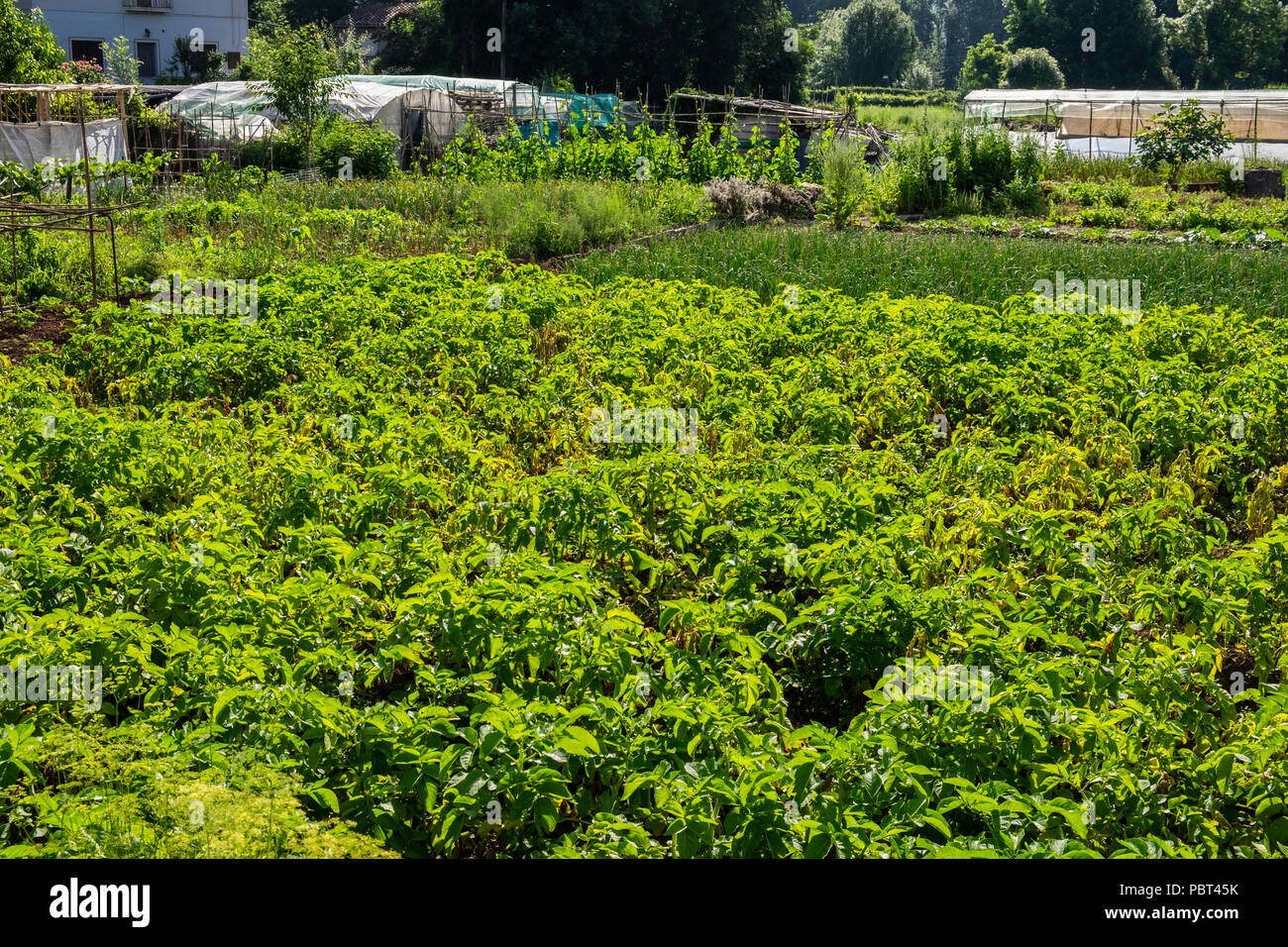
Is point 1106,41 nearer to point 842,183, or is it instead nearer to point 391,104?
point 391,104

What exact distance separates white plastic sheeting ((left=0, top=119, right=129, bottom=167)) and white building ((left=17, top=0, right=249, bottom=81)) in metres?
15.2

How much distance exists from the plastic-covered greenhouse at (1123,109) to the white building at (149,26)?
26290 mm

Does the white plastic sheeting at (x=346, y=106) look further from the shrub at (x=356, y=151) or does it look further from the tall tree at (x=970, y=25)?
the tall tree at (x=970, y=25)

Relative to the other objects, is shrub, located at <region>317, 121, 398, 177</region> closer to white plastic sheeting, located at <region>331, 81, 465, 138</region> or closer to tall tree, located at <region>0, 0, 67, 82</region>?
white plastic sheeting, located at <region>331, 81, 465, 138</region>

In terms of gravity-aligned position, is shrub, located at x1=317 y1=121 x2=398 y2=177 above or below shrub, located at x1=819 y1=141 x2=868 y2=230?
above

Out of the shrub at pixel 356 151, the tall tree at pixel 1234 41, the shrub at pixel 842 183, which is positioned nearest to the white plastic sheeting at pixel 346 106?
the shrub at pixel 356 151

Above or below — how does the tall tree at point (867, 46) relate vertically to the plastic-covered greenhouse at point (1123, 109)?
above

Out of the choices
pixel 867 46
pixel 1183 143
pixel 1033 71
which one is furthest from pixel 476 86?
pixel 867 46

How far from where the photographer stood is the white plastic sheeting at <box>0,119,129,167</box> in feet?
68.9

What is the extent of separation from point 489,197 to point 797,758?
14.3m

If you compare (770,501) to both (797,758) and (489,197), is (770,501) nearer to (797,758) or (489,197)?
(797,758)

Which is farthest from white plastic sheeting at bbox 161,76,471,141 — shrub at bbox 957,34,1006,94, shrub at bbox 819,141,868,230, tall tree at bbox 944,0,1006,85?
tall tree at bbox 944,0,1006,85

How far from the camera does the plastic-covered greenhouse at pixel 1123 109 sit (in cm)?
3219

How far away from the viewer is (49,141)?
72.2 feet
